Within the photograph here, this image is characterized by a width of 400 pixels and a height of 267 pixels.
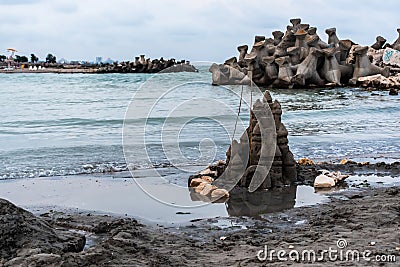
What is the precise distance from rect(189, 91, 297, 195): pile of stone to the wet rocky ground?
1.09m

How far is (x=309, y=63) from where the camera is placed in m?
36.3

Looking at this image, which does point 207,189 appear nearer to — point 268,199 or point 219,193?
point 219,193

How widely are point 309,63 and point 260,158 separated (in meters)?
30.4

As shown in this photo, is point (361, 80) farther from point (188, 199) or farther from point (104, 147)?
point (188, 199)

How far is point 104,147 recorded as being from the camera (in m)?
11.7

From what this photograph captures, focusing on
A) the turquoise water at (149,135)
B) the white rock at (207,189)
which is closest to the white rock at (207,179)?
the white rock at (207,189)

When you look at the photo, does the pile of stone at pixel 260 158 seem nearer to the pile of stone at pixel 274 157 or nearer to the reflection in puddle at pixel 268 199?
the pile of stone at pixel 274 157

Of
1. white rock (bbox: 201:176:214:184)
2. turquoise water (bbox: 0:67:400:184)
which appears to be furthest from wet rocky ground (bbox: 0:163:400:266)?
turquoise water (bbox: 0:67:400:184)

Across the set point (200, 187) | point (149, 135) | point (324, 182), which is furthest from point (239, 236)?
point (149, 135)

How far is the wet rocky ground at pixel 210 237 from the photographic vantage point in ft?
12.9

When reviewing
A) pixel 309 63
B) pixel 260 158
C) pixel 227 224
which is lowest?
pixel 227 224

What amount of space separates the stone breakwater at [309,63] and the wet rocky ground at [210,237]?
27248 millimetres

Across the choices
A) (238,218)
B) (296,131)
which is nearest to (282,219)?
(238,218)

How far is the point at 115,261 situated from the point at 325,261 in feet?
5.44
